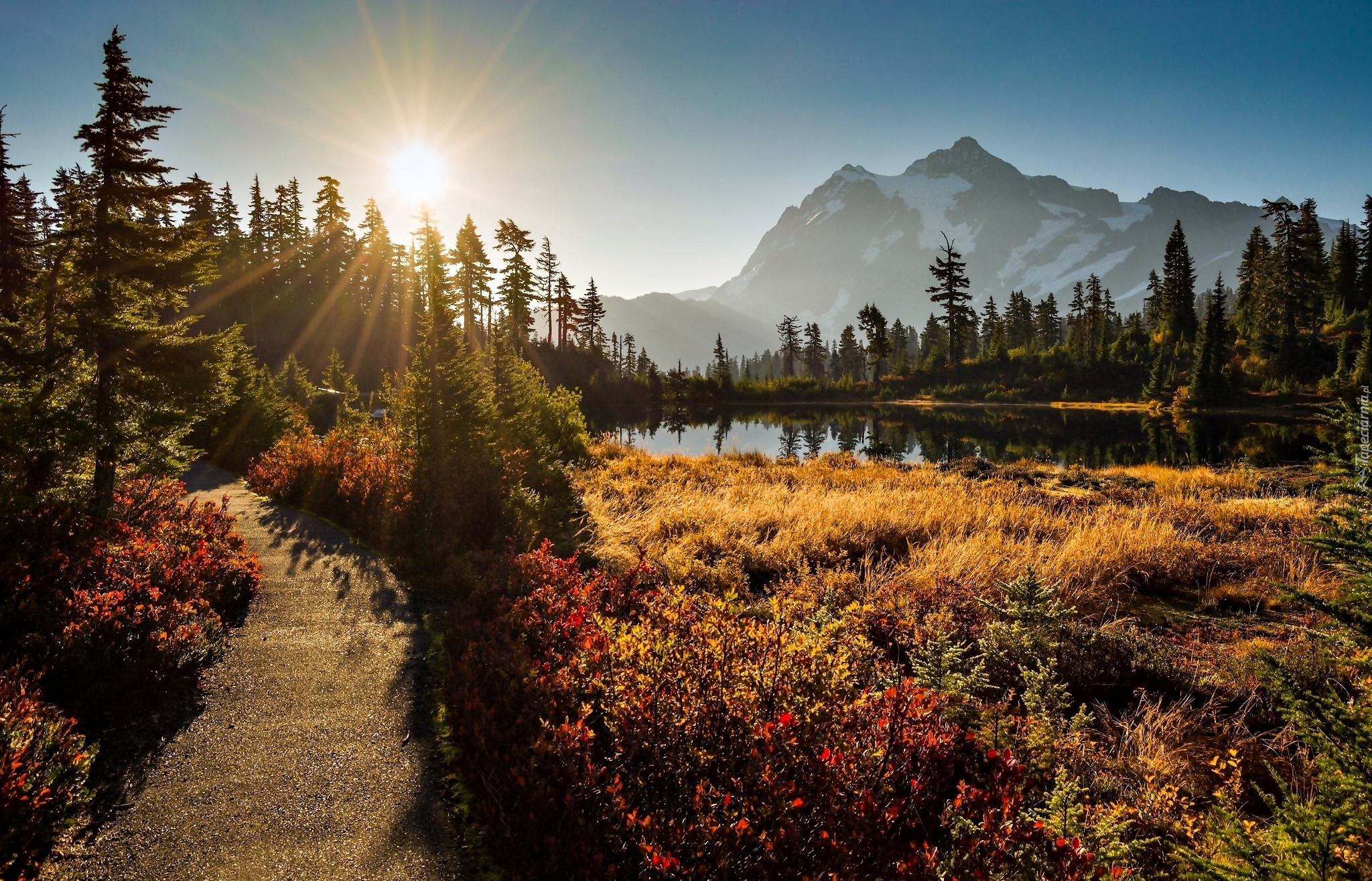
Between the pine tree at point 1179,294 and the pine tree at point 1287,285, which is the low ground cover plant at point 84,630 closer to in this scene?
the pine tree at point 1287,285

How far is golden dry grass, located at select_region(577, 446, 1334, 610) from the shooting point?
947 cm

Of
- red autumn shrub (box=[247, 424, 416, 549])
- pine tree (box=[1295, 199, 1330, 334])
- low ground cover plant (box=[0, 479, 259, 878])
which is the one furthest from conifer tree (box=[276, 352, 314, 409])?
pine tree (box=[1295, 199, 1330, 334])

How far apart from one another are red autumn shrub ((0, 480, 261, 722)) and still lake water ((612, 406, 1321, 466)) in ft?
65.3

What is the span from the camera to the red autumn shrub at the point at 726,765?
3.21 meters

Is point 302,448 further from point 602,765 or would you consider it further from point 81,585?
point 602,765

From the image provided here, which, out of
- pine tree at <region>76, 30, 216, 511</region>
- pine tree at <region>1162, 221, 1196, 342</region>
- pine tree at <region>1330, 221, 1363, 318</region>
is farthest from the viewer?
pine tree at <region>1162, 221, 1196, 342</region>

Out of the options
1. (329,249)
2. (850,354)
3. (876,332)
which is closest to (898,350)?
(850,354)

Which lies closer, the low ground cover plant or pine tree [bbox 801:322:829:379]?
the low ground cover plant

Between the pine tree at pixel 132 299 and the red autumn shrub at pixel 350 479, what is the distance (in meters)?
3.06

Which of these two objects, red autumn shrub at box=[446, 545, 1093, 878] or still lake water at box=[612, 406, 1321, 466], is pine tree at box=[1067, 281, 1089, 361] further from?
red autumn shrub at box=[446, 545, 1093, 878]

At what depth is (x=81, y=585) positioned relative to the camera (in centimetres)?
638

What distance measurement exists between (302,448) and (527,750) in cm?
1447

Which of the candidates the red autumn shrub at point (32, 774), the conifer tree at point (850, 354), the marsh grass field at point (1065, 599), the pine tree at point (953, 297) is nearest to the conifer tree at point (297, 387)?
the marsh grass field at point (1065, 599)

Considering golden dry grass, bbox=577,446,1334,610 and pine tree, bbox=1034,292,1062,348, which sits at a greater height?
pine tree, bbox=1034,292,1062,348
